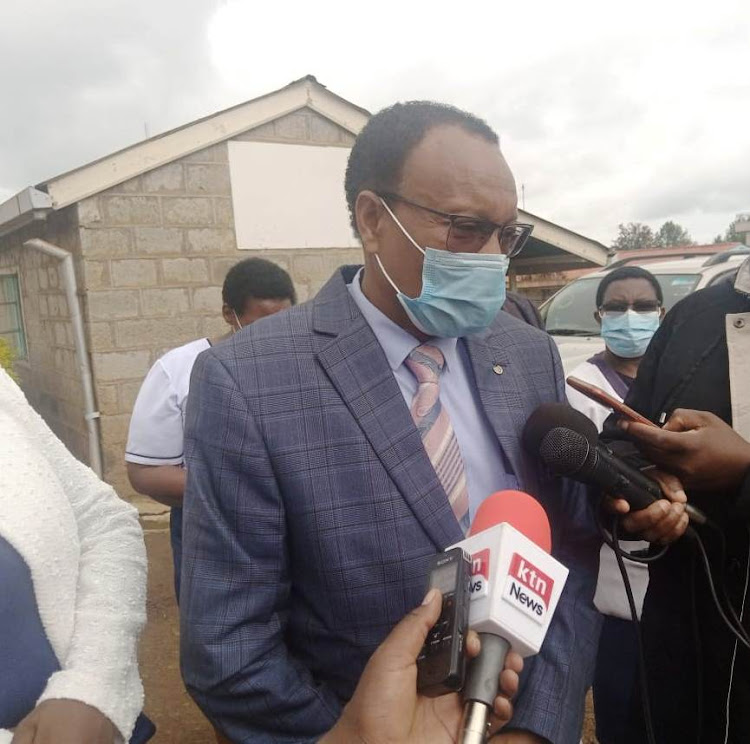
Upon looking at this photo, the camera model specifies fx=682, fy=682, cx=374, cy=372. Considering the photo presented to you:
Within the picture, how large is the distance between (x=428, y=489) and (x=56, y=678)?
0.81 meters

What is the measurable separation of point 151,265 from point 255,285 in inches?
125

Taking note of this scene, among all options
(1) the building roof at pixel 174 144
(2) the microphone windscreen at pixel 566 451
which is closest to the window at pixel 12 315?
(1) the building roof at pixel 174 144

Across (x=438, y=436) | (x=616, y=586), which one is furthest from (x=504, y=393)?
(x=616, y=586)

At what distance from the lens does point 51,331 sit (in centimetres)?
718

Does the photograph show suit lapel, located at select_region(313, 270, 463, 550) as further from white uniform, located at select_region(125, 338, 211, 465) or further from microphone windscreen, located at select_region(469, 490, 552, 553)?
white uniform, located at select_region(125, 338, 211, 465)

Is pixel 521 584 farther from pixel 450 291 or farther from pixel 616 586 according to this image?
pixel 616 586

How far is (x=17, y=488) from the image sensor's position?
1361 millimetres

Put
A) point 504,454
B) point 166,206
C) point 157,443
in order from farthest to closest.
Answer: point 166,206 < point 157,443 < point 504,454

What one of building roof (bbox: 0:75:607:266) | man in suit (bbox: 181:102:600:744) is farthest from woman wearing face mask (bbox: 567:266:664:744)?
building roof (bbox: 0:75:607:266)

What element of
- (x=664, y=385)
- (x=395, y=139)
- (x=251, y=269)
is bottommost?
(x=664, y=385)

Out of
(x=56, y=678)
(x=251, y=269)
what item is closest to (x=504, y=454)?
(x=56, y=678)

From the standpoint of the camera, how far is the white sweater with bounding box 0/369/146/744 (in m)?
1.33

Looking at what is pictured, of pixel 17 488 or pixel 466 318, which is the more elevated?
pixel 466 318

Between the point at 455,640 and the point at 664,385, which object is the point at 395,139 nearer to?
the point at 664,385
